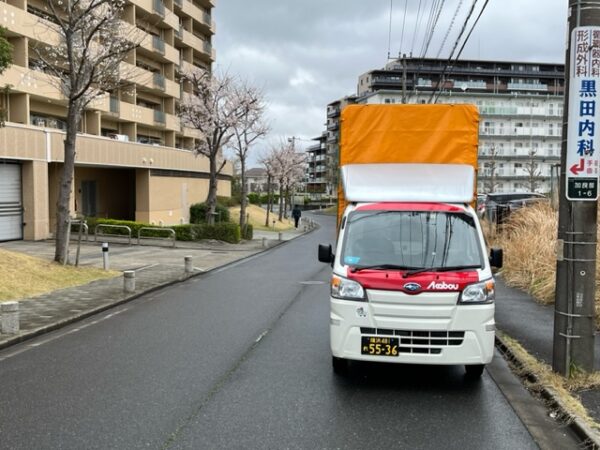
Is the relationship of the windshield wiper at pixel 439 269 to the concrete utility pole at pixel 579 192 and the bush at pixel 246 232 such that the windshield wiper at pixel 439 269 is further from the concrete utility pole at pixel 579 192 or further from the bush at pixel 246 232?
the bush at pixel 246 232

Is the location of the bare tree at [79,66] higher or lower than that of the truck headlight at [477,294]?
higher

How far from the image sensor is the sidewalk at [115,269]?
8.86 metres

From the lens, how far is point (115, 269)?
1539 centimetres

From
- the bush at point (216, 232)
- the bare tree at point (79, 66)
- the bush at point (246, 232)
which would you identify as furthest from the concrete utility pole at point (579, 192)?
the bush at point (246, 232)

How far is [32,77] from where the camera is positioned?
84.6 feet

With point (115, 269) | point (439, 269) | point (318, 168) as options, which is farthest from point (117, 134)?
point (318, 168)

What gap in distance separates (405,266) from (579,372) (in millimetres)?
2027

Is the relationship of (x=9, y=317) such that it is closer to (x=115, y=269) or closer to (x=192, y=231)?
(x=115, y=269)

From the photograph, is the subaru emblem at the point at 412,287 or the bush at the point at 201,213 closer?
the subaru emblem at the point at 412,287

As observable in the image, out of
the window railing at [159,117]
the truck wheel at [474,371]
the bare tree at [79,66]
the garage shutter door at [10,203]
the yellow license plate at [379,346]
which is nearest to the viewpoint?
the yellow license plate at [379,346]

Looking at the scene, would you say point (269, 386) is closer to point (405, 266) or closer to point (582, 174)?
point (405, 266)

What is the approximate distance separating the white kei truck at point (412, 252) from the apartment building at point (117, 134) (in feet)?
33.9

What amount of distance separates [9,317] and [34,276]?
4.49 m

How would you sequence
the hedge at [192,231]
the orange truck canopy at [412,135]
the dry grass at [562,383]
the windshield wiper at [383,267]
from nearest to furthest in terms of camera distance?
the dry grass at [562,383]
the windshield wiper at [383,267]
the orange truck canopy at [412,135]
the hedge at [192,231]
